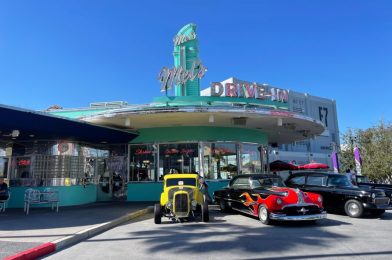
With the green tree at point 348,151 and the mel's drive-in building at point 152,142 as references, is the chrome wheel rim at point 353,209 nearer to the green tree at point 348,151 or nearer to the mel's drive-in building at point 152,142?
the mel's drive-in building at point 152,142

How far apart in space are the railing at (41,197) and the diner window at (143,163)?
4271 millimetres

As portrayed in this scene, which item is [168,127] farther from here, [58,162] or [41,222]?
[41,222]

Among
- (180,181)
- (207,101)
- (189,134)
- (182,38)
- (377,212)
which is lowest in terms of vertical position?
(377,212)

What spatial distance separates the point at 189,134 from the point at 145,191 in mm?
3713

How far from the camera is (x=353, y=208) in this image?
12.1 metres

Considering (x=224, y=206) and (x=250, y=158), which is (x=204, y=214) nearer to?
(x=224, y=206)

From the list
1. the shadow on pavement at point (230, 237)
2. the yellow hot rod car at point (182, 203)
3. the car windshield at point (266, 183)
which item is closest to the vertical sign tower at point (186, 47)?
the car windshield at point (266, 183)

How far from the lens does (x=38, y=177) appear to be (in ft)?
51.5

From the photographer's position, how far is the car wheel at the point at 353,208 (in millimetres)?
11797

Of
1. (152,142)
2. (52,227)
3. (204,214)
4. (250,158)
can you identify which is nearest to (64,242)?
(52,227)

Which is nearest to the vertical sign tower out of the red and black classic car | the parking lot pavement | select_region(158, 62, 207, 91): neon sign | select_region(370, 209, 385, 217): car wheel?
select_region(158, 62, 207, 91): neon sign

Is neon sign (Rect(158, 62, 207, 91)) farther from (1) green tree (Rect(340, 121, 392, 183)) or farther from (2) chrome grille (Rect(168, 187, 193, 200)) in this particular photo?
(1) green tree (Rect(340, 121, 392, 183))

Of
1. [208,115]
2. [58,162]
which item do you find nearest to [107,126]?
[58,162]

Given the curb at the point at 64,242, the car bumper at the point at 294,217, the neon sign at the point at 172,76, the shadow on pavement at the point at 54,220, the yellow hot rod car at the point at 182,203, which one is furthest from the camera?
the neon sign at the point at 172,76
